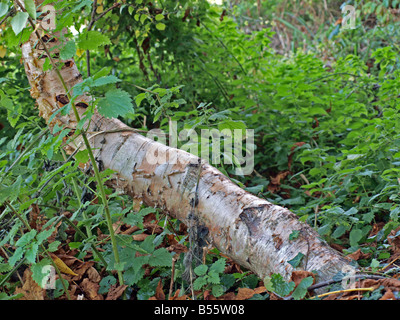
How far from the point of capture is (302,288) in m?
1.25

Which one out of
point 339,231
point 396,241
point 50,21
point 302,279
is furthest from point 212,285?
point 50,21

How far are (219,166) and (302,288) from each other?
47.5 inches

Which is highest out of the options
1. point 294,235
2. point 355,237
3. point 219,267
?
point 294,235

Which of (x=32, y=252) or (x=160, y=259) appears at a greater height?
(x=32, y=252)

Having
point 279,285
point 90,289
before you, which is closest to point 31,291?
point 90,289

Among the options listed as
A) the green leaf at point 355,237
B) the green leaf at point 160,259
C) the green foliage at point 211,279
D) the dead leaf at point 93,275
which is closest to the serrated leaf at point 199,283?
the green foliage at point 211,279

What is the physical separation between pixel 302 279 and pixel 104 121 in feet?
3.82

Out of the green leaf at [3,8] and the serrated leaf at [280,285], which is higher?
the green leaf at [3,8]

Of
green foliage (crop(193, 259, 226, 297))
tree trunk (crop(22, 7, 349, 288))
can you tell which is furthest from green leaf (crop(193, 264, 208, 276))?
tree trunk (crop(22, 7, 349, 288))

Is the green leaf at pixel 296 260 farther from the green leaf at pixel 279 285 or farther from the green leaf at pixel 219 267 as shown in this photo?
the green leaf at pixel 219 267

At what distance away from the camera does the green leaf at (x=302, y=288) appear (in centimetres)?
123

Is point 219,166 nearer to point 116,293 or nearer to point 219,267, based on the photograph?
point 219,267

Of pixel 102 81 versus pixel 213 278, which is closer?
pixel 102 81

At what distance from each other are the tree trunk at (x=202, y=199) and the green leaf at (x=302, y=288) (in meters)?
0.07
